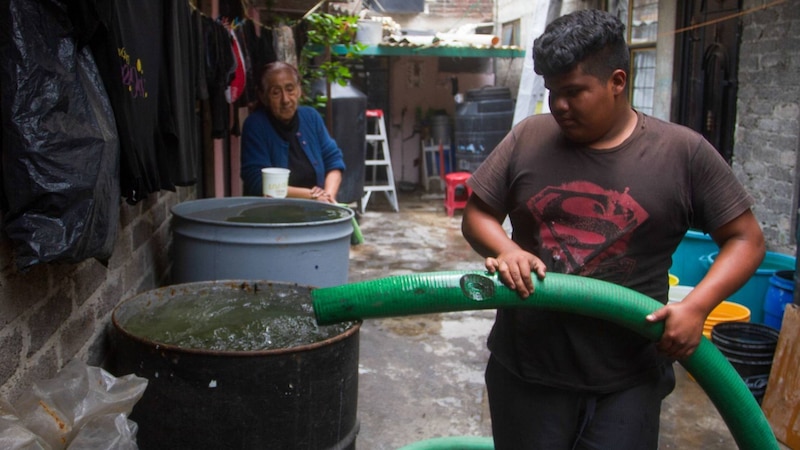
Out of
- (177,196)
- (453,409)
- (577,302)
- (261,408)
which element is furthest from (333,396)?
(177,196)

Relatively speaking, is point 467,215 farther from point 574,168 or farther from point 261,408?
point 261,408

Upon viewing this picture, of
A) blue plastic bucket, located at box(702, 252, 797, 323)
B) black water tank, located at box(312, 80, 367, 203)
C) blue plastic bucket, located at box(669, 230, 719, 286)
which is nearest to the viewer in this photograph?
blue plastic bucket, located at box(702, 252, 797, 323)

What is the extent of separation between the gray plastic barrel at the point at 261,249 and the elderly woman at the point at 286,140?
1079 mm

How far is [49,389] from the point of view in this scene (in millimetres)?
2078

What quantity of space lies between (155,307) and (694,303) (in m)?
2.09

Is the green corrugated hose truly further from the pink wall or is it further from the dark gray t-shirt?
the pink wall

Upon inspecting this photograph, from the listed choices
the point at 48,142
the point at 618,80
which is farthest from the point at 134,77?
the point at 618,80

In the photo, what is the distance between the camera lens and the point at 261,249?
340cm

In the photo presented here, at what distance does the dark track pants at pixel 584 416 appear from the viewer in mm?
2033

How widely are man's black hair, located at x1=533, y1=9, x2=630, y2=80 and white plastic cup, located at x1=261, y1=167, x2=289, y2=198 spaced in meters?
2.68

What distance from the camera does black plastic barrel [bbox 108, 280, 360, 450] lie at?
236 centimetres

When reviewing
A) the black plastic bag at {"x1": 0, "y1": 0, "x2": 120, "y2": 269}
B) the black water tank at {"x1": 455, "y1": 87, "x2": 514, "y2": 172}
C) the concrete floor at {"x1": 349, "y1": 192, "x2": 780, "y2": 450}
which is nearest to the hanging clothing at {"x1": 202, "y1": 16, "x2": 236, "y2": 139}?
the concrete floor at {"x1": 349, "y1": 192, "x2": 780, "y2": 450}

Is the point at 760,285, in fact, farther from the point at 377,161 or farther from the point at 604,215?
the point at 377,161

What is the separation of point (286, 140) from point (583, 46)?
3178 mm
